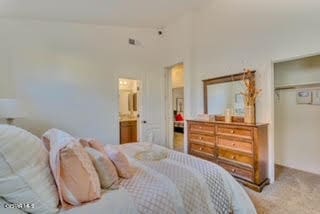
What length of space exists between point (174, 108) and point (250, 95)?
5045mm

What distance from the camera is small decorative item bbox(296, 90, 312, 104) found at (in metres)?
3.68

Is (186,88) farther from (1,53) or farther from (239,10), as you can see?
(1,53)

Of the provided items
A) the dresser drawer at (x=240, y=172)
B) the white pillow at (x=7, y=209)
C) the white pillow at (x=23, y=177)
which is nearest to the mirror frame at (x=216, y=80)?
the dresser drawer at (x=240, y=172)

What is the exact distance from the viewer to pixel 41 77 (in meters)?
3.88

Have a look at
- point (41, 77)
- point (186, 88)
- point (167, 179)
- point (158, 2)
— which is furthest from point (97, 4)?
point (167, 179)

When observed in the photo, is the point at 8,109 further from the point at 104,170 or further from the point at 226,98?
the point at 226,98

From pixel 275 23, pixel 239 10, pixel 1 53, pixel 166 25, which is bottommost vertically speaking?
pixel 1 53

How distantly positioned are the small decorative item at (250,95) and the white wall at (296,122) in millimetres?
1123

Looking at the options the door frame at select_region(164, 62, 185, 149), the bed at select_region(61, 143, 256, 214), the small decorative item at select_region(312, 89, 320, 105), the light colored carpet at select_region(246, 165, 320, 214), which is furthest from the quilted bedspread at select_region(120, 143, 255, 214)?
the door frame at select_region(164, 62, 185, 149)

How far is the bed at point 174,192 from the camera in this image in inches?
49.4

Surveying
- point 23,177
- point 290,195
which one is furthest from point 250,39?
point 23,177

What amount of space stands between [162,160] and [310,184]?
2565 mm

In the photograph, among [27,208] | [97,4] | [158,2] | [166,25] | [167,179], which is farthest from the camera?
[166,25]

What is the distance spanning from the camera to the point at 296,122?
3891 millimetres
